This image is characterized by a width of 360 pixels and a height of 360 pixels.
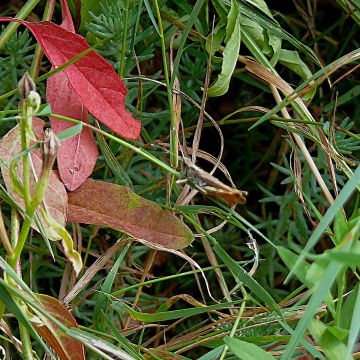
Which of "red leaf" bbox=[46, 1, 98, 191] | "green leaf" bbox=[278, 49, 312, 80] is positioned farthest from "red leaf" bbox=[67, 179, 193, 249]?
"green leaf" bbox=[278, 49, 312, 80]

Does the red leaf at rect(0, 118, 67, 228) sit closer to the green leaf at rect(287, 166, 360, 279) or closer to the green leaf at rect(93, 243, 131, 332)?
the green leaf at rect(93, 243, 131, 332)

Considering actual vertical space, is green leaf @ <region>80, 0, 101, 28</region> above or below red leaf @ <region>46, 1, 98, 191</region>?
above

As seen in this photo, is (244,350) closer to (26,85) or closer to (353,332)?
(353,332)

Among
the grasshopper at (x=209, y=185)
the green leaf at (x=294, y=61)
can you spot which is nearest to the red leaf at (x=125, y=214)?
the grasshopper at (x=209, y=185)

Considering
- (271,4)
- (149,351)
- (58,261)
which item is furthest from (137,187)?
(271,4)

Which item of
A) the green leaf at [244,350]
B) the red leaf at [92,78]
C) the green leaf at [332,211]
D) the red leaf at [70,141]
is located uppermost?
the green leaf at [332,211]

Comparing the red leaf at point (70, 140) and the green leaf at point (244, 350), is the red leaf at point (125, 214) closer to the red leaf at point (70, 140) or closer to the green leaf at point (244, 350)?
the red leaf at point (70, 140)
